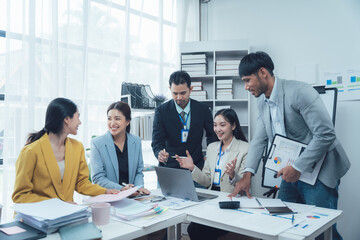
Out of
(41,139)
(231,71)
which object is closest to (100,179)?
(41,139)

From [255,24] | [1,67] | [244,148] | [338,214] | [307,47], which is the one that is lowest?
[338,214]

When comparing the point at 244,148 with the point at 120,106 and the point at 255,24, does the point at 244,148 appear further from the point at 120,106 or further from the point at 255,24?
the point at 255,24

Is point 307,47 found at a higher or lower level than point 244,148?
higher

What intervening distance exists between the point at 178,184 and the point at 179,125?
3.02ft

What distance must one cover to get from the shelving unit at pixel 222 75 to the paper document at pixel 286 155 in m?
1.95

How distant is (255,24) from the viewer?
3994 millimetres

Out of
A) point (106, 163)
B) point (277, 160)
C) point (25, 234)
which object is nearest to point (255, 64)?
point (277, 160)

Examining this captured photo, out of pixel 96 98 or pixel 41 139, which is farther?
pixel 96 98

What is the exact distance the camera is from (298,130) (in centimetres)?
188

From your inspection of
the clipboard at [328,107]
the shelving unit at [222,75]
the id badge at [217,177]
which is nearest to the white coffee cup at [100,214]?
the id badge at [217,177]

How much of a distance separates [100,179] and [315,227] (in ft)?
4.64

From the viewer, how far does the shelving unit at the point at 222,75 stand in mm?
3762

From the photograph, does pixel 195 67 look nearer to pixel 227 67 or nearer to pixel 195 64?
pixel 195 64

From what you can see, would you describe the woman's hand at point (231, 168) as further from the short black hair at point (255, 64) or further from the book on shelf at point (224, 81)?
the book on shelf at point (224, 81)
